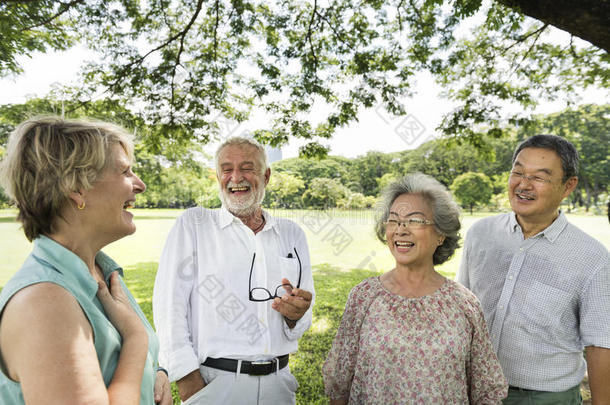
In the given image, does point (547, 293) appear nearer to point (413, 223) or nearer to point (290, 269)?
point (413, 223)

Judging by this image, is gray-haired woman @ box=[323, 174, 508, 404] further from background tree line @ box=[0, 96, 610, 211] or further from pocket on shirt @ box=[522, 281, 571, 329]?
pocket on shirt @ box=[522, 281, 571, 329]

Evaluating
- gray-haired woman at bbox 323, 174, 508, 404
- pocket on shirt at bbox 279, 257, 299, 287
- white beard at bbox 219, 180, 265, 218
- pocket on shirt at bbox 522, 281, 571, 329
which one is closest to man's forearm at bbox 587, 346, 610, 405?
pocket on shirt at bbox 522, 281, 571, 329

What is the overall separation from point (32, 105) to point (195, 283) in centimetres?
551

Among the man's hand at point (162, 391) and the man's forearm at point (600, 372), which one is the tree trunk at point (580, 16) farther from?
the man's hand at point (162, 391)

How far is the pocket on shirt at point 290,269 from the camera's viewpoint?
2363 mm

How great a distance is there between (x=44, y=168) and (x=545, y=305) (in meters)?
2.55

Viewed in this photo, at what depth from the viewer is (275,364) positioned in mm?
2123

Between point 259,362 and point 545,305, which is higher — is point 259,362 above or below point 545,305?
below

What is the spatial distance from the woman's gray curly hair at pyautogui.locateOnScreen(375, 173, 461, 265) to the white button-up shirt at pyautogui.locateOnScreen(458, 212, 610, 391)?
50 centimetres

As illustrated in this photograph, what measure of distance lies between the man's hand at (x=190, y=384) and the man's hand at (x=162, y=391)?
1.67 feet

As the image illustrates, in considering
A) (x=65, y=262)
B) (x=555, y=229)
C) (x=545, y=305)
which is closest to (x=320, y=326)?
(x=545, y=305)

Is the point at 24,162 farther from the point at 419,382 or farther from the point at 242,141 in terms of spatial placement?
the point at 419,382

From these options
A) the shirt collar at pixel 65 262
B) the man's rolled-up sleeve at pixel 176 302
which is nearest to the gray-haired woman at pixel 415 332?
the man's rolled-up sleeve at pixel 176 302

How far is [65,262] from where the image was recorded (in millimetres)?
1042
